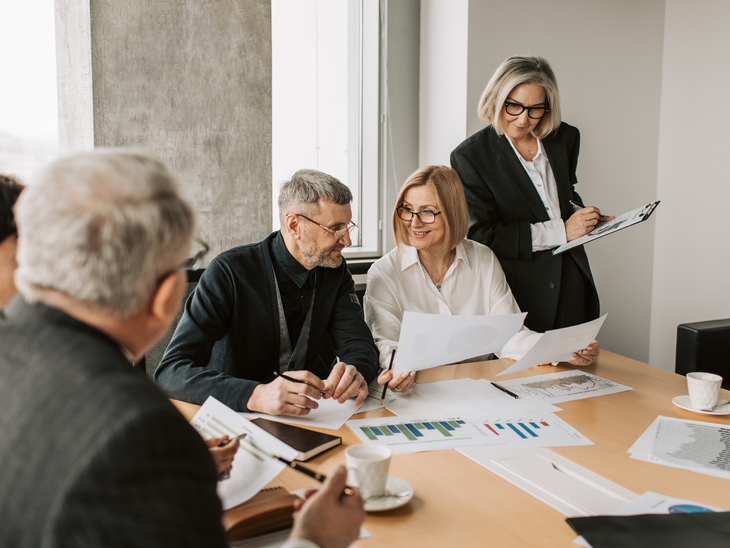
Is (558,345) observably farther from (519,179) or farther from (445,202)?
(519,179)

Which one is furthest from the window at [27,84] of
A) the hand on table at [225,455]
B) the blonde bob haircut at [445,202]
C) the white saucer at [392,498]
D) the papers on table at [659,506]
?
the papers on table at [659,506]

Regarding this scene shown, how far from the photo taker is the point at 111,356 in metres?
0.55

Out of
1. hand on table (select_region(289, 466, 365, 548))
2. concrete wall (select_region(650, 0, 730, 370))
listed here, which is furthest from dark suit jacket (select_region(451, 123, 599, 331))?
hand on table (select_region(289, 466, 365, 548))

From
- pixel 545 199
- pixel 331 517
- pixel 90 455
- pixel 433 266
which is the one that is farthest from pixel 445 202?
pixel 90 455

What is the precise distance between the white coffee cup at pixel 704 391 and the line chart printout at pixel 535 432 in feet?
1.25

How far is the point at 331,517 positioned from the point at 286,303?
45.7 inches

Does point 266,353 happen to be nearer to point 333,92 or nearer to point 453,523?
point 453,523

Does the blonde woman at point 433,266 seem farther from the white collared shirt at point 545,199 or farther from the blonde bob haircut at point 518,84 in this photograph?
the blonde bob haircut at point 518,84

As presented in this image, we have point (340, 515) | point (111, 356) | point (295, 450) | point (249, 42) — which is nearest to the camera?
point (111, 356)

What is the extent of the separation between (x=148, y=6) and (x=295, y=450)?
212 cm

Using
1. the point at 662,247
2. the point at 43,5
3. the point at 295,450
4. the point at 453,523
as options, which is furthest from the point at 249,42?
the point at 662,247

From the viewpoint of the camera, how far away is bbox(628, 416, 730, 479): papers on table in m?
1.11

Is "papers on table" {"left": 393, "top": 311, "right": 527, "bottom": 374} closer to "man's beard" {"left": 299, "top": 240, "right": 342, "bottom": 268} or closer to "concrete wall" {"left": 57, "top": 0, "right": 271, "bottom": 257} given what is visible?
"man's beard" {"left": 299, "top": 240, "right": 342, "bottom": 268}

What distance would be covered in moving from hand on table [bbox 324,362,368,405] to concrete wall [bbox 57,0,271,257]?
4.64ft
